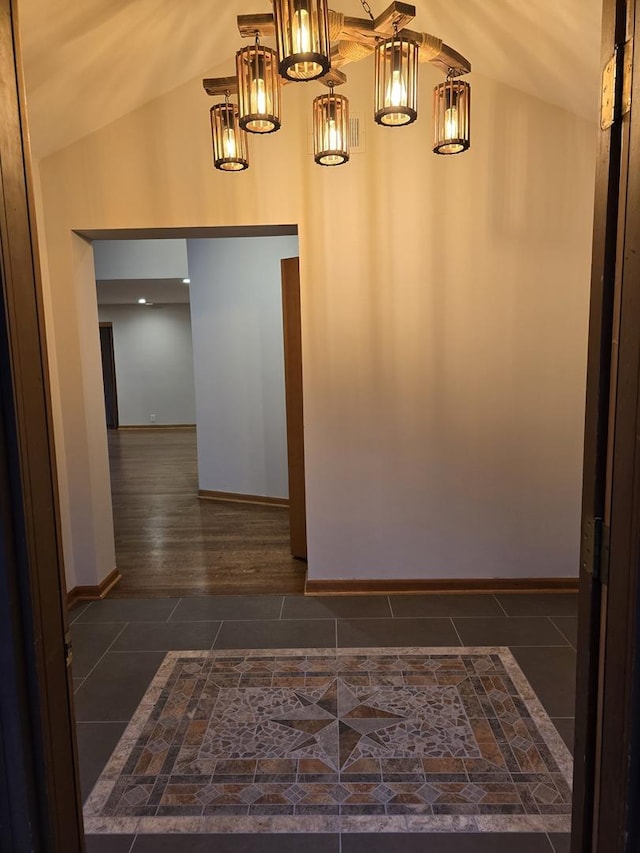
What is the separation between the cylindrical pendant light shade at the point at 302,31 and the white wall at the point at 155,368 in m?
10.4

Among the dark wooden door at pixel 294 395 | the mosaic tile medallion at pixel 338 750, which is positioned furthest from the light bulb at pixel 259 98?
the mosaic tile medallion at pixel 338 750

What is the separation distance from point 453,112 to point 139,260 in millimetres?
6229

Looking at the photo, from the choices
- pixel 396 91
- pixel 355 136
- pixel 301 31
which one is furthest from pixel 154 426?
pixel 301 31

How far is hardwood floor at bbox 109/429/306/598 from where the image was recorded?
3725 millimetres

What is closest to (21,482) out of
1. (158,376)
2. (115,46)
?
(115,46)

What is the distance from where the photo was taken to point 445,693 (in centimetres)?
245

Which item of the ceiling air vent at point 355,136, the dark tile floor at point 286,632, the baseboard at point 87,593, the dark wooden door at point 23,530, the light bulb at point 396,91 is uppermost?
the ceiling air vent at point 355,136

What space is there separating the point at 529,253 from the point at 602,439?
254 centimetres

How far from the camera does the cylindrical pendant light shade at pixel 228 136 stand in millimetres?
2086

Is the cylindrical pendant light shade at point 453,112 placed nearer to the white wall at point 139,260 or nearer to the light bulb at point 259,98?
the light bulb at point 259,98

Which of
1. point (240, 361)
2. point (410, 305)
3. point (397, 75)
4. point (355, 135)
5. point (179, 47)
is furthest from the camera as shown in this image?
point (240, 361)

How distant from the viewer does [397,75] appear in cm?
167

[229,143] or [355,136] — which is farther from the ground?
[355,136]

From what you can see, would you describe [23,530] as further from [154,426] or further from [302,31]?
Result: [154,426]
